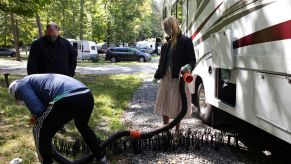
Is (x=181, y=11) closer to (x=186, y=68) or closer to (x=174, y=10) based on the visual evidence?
(x=174, y=10)

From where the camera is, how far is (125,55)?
30984 millimetres

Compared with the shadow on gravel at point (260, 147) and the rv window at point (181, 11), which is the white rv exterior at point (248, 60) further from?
the rv window at point (181, 11)

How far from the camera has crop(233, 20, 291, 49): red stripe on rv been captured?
3.45 metres

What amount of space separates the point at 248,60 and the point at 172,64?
1154 millimetres

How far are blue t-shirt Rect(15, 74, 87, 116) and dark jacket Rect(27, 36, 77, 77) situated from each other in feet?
5.66

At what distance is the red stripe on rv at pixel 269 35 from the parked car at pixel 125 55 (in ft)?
86.3

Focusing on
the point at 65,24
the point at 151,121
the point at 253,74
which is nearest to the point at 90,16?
the point at 65,24

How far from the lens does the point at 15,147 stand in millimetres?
5156

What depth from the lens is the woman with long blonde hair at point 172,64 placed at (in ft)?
16.5

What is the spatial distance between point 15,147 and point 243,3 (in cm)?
368

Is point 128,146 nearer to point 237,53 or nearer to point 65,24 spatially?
point 237,53

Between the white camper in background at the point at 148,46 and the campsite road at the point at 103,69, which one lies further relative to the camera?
the white camper in background at the point at 148,46

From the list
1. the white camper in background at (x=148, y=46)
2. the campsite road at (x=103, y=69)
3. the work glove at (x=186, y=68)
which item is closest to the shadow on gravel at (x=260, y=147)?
the work glove at (x=186, y=68)

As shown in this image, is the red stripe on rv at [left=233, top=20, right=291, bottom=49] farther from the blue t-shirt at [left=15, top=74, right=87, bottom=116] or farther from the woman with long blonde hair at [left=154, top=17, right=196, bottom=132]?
the blue t-shirt at [left=15, top=74, right=87, bottom=116]
